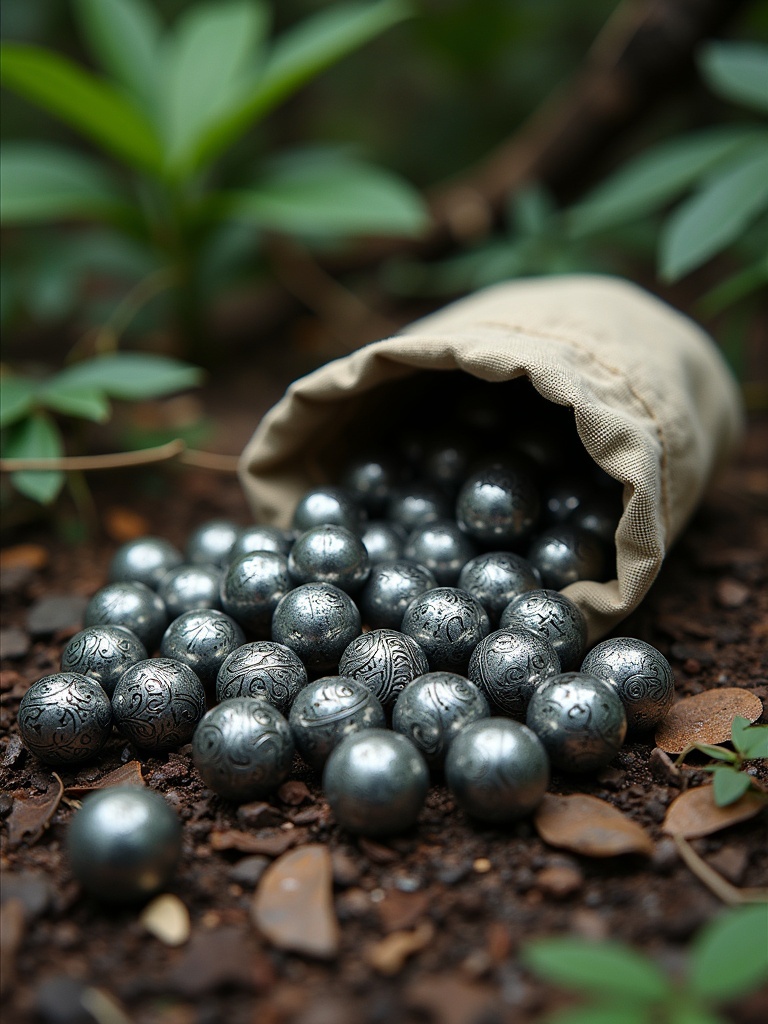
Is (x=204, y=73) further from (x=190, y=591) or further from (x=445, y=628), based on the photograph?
(x=445, y=628)

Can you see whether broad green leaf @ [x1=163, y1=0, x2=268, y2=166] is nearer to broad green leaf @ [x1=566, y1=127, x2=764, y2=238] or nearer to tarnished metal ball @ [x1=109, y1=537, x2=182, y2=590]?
broad green leaf @ [x1=566, y1=127, x2=764, y2=238]

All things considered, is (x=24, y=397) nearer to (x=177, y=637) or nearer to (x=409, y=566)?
(x=177, y=637)

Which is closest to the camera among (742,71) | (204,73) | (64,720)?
(64,720)

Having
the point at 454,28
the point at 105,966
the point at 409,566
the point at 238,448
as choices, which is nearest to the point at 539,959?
the point at 105,966

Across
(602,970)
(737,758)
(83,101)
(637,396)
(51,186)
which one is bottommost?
(737,758)

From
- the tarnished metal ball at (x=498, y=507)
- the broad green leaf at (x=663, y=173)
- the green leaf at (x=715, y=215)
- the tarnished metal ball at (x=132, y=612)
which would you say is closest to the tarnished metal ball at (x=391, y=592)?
the tarnished metal ball at (x=498, y=507)

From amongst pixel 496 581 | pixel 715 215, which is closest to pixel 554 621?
pixel 496 581

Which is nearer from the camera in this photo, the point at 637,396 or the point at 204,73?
the point at 637,396

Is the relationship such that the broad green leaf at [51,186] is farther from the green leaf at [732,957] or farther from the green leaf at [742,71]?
the green leaf at [732,957]
